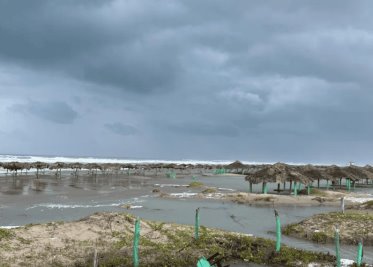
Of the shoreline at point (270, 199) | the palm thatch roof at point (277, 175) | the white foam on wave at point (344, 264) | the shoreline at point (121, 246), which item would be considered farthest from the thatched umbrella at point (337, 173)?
the white foam on wave at point (344, 264)

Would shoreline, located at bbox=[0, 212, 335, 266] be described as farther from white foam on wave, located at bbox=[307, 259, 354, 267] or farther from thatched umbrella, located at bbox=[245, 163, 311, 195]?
thatched umbrella, located at bbox=[245, 163, 311, 195]

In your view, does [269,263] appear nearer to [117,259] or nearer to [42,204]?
[117,259]

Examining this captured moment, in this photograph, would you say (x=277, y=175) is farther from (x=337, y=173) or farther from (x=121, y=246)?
(x=121, y=246)

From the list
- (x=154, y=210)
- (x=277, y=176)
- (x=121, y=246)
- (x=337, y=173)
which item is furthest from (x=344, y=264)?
(x=337, y=173)

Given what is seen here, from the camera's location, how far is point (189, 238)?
58.7 ft

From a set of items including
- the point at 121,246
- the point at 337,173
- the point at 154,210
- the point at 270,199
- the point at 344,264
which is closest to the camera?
the point at 344,264

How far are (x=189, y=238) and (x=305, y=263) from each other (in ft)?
16.8

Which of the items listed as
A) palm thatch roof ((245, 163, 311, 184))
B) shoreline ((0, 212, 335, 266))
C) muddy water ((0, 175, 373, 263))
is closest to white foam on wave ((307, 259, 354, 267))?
shoreline ((0, 212, 335, 266))

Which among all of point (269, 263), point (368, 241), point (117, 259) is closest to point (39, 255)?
point (117, 259)

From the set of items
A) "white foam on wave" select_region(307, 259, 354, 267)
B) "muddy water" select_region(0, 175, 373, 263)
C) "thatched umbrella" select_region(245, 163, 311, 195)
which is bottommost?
"muddy water" select_region(0, 175, 373, 263)

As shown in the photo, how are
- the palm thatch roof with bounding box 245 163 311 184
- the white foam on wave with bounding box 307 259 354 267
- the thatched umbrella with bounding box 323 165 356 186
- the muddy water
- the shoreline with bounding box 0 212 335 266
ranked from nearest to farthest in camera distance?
the shoreline with bounding box 0 212 335 266 → the white foam on wave with bounding box 307 259 354 267 → the muddy water → the palm thatch roof with bounding box 245 163 311 184 → the thatched umbrella with bounding box 323 165 356 186

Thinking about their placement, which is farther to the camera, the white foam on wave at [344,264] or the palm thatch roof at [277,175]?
the palm thatch roof at [277,175]

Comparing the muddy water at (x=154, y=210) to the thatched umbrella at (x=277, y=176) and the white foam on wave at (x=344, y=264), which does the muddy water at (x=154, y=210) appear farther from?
the thatched umbrella at (x=277, y=176)

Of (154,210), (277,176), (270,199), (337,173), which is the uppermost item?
(337,173)
